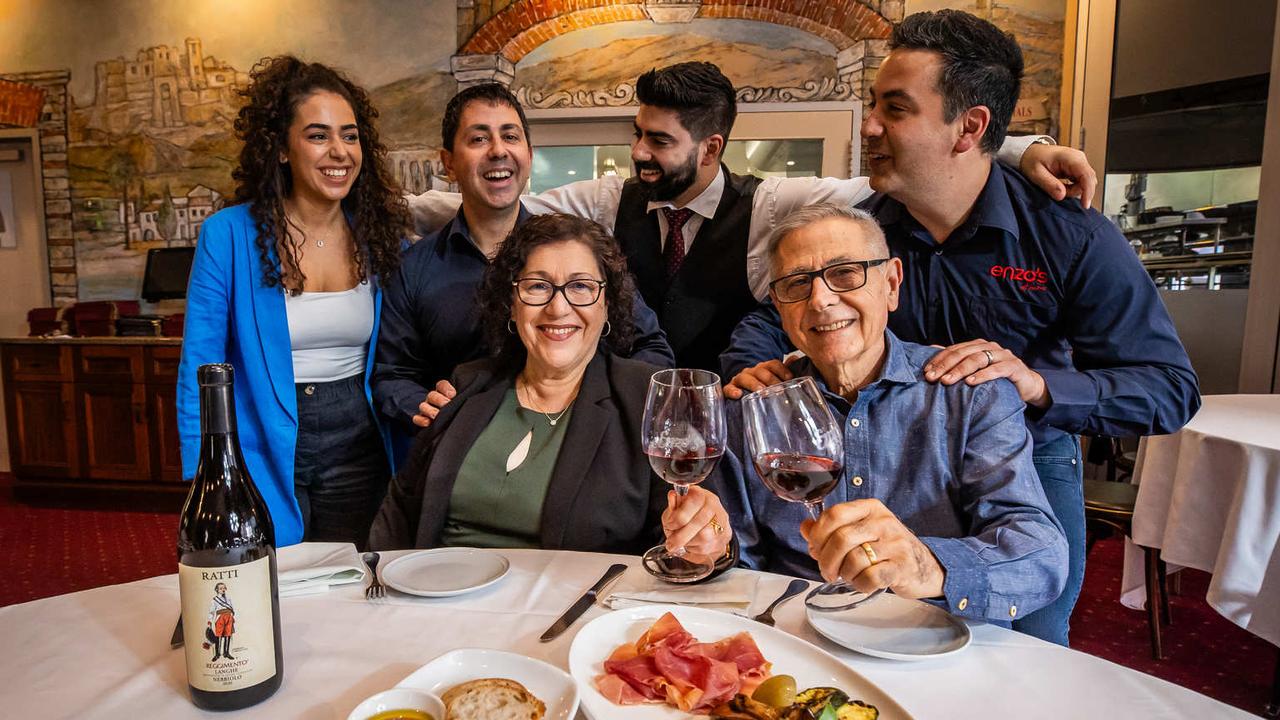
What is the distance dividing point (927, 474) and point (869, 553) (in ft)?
1.66

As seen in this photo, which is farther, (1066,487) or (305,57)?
(305,57)

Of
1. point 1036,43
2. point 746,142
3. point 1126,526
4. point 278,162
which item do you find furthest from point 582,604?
Answer: point 1036,43

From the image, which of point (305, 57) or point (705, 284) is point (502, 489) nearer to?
point (705, 284)

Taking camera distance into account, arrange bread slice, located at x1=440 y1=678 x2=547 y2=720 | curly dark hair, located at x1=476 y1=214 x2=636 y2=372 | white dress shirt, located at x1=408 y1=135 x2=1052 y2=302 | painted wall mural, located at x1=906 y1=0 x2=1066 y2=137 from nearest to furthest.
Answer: bread slice, located at x1=440 y1=678 x2=547 y2=720 → curly dark hair, located at x1=476 y1=214 x2=636 y2=372 → white dress shirt, located at x1=408 y1=135 x2=1052 y2=302 → painted wall mural, located at x1=906 y1=0 x2=1066 y2=137

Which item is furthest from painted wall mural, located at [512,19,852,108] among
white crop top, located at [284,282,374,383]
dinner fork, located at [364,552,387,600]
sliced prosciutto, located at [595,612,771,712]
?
sliced prosciutto, located at [595,612,771,712]

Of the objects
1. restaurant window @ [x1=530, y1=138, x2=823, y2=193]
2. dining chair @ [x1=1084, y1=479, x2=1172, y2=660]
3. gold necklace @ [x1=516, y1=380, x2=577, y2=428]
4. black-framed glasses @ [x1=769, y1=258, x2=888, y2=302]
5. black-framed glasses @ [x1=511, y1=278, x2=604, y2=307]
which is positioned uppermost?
restaurant window @ [x1=530, y1=138, x2=823, y2=193]

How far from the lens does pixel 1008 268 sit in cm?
180

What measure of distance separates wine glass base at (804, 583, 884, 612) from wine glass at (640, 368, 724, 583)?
28 centimetres

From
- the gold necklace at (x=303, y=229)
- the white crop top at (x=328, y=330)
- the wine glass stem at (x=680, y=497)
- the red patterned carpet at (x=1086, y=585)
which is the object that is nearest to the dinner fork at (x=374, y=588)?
the wine glass stem at (x=680, y=497)

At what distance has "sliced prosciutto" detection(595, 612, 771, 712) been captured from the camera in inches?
35.0

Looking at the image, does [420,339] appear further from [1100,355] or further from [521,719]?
[1100,355]

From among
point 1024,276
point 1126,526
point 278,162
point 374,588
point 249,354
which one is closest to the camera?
point 374,588

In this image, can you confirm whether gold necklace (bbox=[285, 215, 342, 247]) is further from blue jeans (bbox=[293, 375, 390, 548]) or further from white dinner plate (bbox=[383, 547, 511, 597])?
white dinner plate (bbox=[383, 547, 511, 597])

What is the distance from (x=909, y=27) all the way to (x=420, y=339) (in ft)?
5.52
